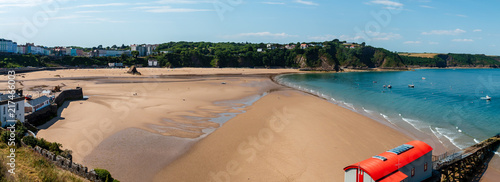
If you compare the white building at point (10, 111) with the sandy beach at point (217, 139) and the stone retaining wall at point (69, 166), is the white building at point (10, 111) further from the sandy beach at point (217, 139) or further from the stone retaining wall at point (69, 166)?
the stone retaining wall at point (69, 166)

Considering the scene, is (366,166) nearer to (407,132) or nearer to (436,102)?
(407,132)

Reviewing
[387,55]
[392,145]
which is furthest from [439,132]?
[387,55]

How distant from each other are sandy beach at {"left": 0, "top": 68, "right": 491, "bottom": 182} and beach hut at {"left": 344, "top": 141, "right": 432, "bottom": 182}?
410cm

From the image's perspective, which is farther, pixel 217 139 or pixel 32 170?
pixel 217 139

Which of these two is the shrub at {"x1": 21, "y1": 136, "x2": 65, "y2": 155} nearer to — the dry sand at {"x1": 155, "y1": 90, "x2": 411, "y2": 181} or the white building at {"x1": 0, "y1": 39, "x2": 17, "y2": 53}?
the dry sand at {"x1": 155, "y1": 90, "x2": 411, "y2": 181}

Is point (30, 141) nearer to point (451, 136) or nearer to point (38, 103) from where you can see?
point (38, 103)

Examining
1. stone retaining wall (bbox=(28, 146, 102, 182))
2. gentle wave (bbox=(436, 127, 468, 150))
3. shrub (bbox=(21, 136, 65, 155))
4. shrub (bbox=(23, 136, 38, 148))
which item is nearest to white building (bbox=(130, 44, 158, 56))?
→ shrub (bbox=(21, 136, 65, 155))

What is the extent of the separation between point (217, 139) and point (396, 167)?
1465 centimetres

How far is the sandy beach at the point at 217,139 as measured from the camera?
18.4 m

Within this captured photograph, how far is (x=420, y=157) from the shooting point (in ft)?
48.3

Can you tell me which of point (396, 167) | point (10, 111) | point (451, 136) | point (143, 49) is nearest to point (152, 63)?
point (143, 49)

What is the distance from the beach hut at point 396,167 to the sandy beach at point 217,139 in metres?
4.10

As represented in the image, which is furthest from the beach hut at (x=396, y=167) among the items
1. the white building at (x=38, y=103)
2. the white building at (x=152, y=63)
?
the white building at (x=152, y=63)

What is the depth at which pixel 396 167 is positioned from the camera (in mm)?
13562
